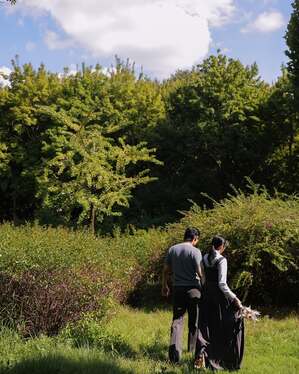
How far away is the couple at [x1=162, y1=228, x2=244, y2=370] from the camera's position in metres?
7.27

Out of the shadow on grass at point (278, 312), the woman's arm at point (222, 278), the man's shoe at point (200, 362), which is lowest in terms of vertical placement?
the man's shoe at point (200, 362)

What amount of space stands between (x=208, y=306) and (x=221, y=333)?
15.7 inches

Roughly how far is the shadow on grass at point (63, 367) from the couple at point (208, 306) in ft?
4.09

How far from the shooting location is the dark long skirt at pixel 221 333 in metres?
7.25

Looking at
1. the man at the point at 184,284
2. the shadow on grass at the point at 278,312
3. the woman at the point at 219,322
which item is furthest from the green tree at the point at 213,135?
the woman at the point at 219,322

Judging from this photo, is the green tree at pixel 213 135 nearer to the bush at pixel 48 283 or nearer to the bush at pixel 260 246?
the bush at pixel 260 246

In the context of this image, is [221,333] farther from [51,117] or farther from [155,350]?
[51,117]

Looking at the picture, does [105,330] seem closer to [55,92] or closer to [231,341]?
[231,341]

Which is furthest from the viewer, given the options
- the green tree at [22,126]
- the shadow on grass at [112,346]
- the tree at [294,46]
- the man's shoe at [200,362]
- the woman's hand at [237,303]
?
the green tree at [22,126]

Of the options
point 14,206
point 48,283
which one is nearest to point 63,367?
point 48,283

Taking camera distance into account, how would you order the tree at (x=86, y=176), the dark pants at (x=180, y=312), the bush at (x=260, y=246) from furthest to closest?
the tree at (x=86, y=176) → the bush at (x=260, y=246) → the dark pants at (x=180, y=312)

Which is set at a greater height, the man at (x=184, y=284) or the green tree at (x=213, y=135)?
the green tree at (x=213, y=135)

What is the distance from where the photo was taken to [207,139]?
71.4ft

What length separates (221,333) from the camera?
738 cm
